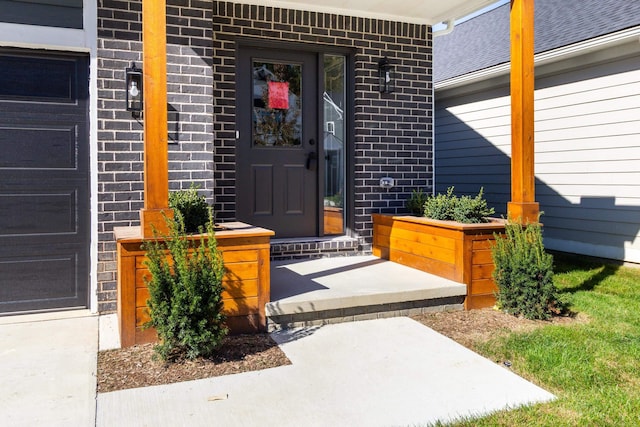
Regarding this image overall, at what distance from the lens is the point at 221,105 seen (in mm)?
4867

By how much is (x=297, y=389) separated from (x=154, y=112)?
185cm

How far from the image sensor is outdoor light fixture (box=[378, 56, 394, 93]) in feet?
18.0

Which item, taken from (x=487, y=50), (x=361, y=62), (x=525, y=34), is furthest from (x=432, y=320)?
(x=487, y=50)

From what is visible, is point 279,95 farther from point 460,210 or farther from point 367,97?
point 460,210

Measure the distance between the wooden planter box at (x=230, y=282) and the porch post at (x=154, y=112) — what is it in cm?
18

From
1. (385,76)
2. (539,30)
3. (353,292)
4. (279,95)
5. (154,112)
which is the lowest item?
(353,292)

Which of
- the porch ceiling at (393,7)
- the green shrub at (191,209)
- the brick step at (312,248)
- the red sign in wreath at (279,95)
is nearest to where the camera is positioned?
the green shrub at (191,209)

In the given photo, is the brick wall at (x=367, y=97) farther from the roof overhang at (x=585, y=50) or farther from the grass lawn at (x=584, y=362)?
the grass lawn at (x=584, y=362)

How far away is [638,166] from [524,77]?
2406 millimetres

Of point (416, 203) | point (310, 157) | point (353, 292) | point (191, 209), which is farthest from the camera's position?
point (310, 157)

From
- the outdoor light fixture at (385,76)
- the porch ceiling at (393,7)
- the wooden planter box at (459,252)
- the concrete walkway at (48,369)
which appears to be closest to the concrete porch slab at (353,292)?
the wooden planter box at (459,252)

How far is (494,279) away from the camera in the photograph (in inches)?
160

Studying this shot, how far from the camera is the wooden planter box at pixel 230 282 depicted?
10.5 feet

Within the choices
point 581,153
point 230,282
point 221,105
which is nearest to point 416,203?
point 221,105
